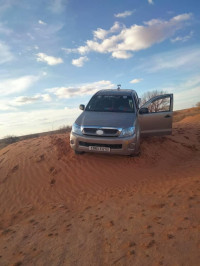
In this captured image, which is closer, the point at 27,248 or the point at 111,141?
the point at 27,248

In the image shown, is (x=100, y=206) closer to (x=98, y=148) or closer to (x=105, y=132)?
(x=98, y=148)

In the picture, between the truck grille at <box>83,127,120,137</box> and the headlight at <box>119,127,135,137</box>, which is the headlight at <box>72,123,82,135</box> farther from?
the headlight at <box>119,127,135,137</box>

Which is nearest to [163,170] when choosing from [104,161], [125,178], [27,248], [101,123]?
[125,178]

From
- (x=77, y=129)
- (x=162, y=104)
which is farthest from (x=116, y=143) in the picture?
(x=162, y=104)

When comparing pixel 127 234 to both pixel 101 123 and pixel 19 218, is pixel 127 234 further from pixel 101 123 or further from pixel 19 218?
pixel 101 123

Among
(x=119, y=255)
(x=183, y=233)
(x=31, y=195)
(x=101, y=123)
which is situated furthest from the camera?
(x=101, y=123)

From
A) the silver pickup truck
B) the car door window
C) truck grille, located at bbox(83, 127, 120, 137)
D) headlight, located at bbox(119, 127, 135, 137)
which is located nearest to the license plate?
the silver pickup truck

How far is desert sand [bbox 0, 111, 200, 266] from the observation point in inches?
105

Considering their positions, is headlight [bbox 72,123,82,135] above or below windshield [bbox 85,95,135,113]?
below

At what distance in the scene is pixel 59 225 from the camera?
12.1 feet

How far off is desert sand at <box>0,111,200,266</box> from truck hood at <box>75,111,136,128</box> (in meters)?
1.32

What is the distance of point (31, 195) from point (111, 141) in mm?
2495

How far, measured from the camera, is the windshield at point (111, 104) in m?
6.74

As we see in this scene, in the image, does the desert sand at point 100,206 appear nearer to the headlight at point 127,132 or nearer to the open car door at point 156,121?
the open car door at point 156,121
